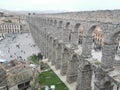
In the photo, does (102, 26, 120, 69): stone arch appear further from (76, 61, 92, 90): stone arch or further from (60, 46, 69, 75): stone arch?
(60, 46, 69, 75): stone arch

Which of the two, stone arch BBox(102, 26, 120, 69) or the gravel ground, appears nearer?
stone arch BBox(102, 26, 120, 69)

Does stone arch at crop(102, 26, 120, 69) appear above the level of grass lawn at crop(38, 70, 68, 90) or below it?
above

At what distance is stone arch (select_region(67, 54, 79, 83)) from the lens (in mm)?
22734

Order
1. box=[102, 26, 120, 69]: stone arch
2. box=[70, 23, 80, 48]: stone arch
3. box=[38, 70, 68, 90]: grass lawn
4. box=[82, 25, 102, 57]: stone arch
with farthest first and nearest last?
box=[38, 70, 68, 90]: grass lawn
box=[70, 23, 80, 48]: stone arch
box=[82, 25, 102, 57]: stone arch
box=[102, 26, 120, 69]: stone arch

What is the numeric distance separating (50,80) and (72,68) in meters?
4.56

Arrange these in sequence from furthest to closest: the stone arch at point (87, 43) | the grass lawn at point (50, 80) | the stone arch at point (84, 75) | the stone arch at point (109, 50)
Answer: the grass lawn at point (50, 80)
the stone arch at point (84, 75)
the stone arch at point (87, 43)
the stone arch at point (109, 50)

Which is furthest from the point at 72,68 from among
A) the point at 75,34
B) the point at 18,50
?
the point at 18,50

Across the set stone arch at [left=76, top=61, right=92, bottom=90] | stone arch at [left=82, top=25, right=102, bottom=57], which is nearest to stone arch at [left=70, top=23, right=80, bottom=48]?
stone arch at [left=82, top=25, right=102, bottom=57]

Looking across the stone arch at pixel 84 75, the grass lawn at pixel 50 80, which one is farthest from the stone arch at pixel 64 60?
the stone arch at pixel 84 75

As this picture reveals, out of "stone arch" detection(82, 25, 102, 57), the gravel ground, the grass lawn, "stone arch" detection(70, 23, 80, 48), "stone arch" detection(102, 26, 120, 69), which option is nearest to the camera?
"stone arch" detection(102, 26, 120, 69)

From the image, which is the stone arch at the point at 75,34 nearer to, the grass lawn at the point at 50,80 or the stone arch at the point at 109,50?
the grass lawn at the point at 50,80

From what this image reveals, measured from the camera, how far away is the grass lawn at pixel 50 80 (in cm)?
2389

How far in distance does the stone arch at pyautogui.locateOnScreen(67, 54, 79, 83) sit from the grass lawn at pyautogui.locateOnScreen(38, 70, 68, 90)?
1.37 m

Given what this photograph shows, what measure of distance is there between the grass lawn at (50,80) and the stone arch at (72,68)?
4.51 feet
